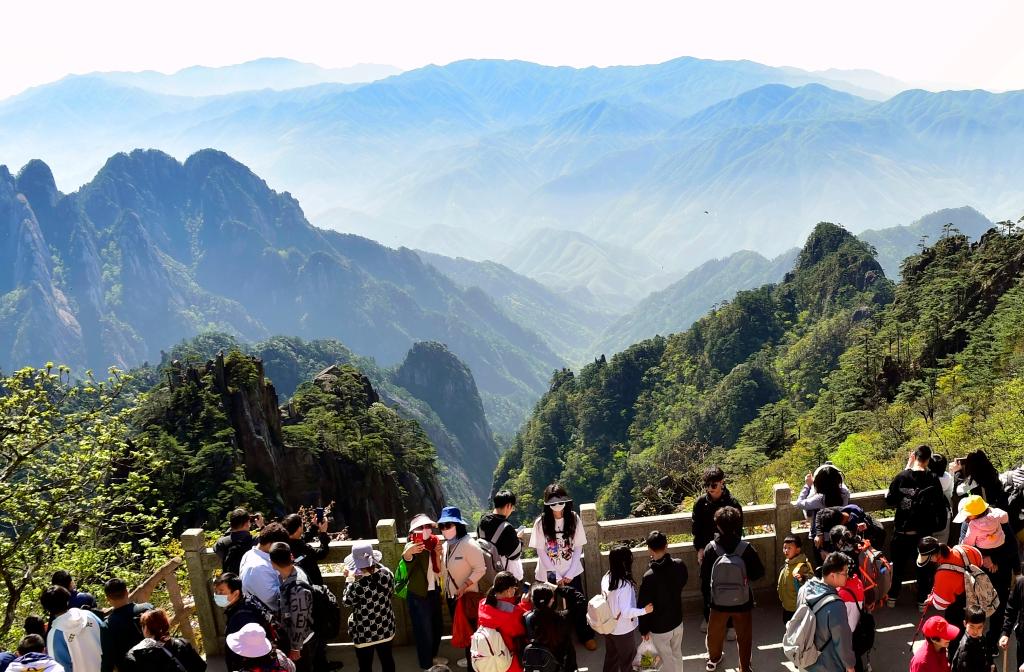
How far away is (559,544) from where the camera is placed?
8.42 m

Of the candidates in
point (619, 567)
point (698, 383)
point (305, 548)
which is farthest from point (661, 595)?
point (698, 383)

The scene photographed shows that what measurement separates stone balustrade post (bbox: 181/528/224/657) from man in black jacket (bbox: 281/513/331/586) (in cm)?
130

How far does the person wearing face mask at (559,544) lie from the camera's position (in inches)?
328

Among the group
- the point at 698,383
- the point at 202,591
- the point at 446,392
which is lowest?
the point at 446,392

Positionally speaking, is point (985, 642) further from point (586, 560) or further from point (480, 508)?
point (480, 508)

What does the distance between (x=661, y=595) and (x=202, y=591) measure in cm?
527

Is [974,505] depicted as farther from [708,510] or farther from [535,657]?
[535,657]

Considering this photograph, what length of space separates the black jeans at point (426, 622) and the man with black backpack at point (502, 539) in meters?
0.87

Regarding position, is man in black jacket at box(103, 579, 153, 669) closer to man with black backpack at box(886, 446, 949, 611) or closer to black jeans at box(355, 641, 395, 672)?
black jeans at box(355, 641, 395, 672)

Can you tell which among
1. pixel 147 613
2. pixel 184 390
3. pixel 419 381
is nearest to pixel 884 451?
pixel 147 613

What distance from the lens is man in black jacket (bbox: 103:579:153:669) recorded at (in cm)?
749

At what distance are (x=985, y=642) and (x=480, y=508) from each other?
134 m

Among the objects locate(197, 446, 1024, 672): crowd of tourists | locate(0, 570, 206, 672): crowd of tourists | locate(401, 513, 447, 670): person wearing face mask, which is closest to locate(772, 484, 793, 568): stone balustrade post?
locate(197, 446, 1024, 672): crowd of tourists

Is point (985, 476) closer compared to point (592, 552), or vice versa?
point (985, 476)
